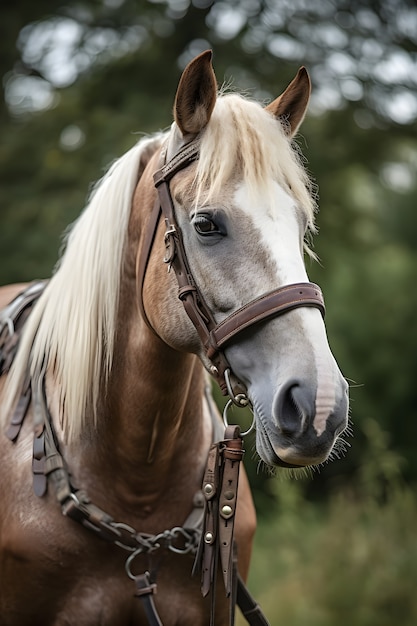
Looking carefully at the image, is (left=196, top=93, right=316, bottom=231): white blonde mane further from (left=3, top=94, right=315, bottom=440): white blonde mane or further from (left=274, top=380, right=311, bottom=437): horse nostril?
(left=274, top=380, right=311, bottom=437): horse nostril

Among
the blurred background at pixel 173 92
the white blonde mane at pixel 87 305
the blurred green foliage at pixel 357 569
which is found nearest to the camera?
the white blonde mane at pixel 87 305

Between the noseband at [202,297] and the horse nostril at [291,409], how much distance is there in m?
0.21

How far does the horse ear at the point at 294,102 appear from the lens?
258 cm

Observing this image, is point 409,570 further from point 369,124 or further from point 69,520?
point 369,124

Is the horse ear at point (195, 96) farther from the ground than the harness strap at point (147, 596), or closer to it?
farther from the ground

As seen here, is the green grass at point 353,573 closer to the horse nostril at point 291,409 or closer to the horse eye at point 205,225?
the horse nostril at point 291,409

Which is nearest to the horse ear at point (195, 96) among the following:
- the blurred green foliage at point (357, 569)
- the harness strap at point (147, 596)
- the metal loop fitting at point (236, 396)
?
the metal loop fitting at point (236, 396)

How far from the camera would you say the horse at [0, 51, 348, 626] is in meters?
2.20

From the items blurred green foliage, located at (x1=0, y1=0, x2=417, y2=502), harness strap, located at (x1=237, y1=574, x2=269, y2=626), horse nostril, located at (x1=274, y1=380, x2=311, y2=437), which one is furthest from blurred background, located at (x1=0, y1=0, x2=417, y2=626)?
horse nostril, located at (x1=274, y1=380, x2=311, y2=437)

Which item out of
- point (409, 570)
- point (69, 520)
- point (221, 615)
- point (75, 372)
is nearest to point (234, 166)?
point (75, 372)

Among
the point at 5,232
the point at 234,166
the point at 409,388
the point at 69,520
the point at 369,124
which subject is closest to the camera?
the point at 234,166

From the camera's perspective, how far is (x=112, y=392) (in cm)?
272

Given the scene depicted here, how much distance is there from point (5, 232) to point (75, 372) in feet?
18.5

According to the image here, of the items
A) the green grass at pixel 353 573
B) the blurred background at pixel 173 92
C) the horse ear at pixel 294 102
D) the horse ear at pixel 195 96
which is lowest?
the green grass at pixel 353 573
